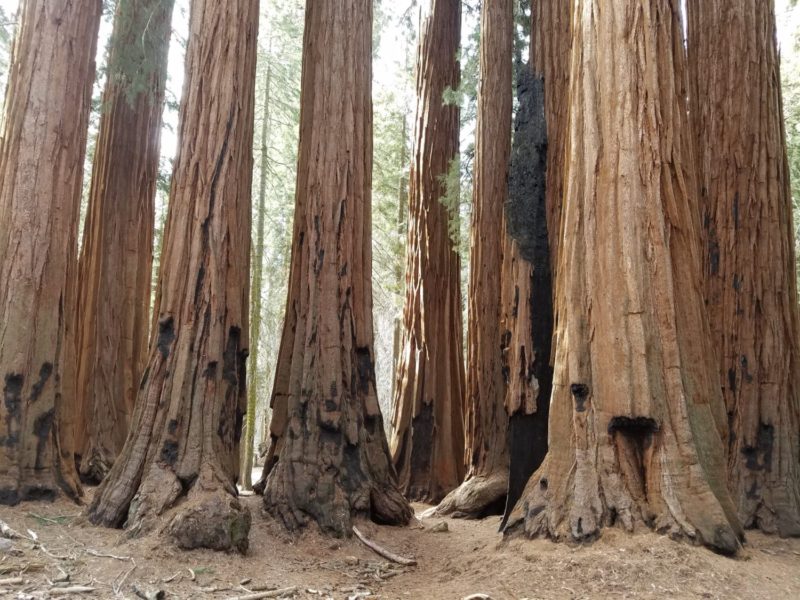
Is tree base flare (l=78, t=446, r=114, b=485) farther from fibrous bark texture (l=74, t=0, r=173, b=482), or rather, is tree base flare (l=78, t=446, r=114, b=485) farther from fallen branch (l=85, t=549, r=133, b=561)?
fallen branch (l=85, t=549, r=133, b=561)

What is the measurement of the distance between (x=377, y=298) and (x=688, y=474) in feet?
60.8

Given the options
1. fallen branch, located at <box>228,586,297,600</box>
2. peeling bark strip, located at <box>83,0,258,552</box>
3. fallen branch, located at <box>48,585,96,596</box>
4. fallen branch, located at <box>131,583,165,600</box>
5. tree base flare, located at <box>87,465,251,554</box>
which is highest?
peeling bark strip, located at <box>83,0,258,552</box>

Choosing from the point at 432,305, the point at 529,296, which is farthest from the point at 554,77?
the point at 432,305

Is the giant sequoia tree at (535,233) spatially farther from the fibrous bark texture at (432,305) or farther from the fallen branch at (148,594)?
the fallen branch at (148,594)

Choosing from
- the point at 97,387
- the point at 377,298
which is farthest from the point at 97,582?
the point at 377,298

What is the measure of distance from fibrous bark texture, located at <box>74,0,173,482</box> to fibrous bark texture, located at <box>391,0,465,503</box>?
3579 millimetres

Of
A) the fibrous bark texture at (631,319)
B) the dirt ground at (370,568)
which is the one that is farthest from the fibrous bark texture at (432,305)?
the fibrous bark texture at (631,319)

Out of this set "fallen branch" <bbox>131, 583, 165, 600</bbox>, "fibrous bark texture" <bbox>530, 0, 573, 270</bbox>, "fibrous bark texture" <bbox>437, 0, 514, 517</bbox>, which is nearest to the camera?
"fallen branch" <bbox>131, 583, 165, 600</bbox>

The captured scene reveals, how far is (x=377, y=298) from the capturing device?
2283cm

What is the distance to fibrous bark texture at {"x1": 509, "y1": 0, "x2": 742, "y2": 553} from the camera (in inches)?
181

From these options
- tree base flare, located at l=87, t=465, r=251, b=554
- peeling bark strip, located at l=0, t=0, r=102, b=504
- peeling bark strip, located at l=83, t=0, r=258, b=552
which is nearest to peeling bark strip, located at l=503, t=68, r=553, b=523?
tree base flare, located at l=87, t=465, r=251, b=554

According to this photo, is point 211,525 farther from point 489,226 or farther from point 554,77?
point 489,226

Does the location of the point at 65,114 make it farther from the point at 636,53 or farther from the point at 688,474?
the point at 688,474

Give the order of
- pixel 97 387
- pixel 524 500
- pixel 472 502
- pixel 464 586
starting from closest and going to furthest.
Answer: pixel 464 586 → pixel 524 500 → pixel 472 502 → pixel 97 387
